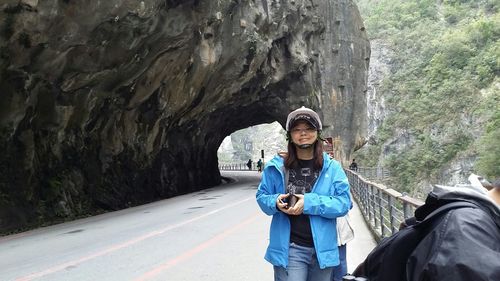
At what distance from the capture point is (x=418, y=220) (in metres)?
1.61

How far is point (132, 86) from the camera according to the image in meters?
19.2

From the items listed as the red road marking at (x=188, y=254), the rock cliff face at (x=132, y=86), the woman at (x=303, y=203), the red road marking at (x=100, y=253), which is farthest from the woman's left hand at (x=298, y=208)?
the rock cliff face at (x=132, y=86)

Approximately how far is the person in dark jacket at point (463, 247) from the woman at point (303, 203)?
1.62m

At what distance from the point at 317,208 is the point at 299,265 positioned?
1.26ft

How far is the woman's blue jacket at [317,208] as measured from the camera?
311cm

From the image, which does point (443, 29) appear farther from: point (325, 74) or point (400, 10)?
point (325, 74)

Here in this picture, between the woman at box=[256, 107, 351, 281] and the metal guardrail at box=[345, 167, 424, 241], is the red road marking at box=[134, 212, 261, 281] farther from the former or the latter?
the woman at box=[256, 107, 351, 281]

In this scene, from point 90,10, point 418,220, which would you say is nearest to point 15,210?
point 90,10

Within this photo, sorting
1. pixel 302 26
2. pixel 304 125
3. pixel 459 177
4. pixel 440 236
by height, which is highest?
pixel 302 26

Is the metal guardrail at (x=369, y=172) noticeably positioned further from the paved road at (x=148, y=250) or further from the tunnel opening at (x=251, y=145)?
the tunnel opening at (x=251, y=145)

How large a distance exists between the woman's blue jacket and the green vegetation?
31751mm

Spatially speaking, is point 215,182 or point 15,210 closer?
point 15,210

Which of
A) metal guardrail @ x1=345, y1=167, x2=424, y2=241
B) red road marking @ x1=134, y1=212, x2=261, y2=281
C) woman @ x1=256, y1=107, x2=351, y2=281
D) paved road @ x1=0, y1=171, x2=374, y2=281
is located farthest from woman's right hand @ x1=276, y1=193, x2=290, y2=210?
red road marking @ x1=134, y1=212, x2=261, y2=281

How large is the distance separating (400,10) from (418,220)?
259 ft
